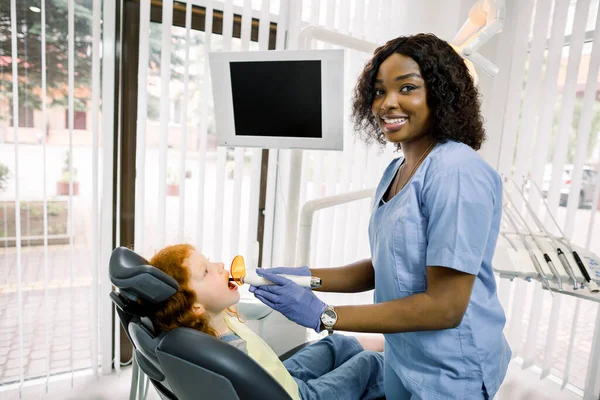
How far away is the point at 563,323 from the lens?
263cm

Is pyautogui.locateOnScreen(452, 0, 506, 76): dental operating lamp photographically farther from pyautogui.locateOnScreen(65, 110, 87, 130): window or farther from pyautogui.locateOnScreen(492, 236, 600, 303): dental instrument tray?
pyautogui.locateOnScreen(65, 110, 87, 130): window

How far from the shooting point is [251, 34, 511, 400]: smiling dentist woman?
0.90 m

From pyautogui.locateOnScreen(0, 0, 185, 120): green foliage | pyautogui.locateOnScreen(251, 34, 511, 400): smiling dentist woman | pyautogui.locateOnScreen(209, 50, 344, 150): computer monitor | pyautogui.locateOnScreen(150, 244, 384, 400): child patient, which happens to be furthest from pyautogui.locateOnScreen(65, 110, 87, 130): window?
pyautogui.locateOnScreen(251, 34, 511, 400): smiling dentist woman

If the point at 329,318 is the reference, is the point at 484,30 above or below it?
above

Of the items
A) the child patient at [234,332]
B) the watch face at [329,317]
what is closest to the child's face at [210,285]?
the child patient at [234,332]

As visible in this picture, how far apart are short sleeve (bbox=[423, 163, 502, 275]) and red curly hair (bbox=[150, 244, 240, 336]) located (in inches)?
22.8

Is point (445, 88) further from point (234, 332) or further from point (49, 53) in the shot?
point (49, 53)

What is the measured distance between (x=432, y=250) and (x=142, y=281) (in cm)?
60

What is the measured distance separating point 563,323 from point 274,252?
74.5 inches

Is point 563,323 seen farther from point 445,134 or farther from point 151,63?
point 151,63

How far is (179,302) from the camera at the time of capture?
3.41ft

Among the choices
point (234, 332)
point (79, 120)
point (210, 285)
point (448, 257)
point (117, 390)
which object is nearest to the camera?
point (448, 257)

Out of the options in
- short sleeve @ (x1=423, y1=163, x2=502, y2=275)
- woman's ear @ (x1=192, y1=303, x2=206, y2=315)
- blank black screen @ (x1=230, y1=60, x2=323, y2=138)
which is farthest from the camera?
blank black screen @ (x1=230, y1=60, x2=323, y2=138)

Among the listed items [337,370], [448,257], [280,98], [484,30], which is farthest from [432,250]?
[484,30]
